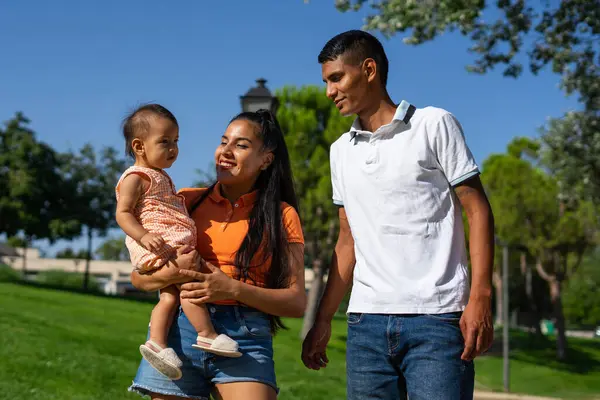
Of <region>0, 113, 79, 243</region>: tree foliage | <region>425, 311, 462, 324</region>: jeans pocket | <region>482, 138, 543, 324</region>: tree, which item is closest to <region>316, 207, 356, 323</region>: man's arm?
<region>425, 311, 462, 324</region>: jeans pocket

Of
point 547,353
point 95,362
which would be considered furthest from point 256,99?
point 547,353

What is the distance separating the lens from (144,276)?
Result: 12.0 ft

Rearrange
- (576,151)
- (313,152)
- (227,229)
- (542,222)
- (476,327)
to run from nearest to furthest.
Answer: (476,327), (227,229), (576,151), (313,152), (542,222)

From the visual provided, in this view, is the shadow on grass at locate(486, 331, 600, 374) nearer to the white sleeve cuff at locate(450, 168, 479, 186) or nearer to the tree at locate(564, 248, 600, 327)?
the white sleeve cuff at locate(450, 168, 479, 186)

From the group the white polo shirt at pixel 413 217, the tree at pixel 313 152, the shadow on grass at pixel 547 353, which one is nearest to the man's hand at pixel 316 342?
the white polo shirt at pixel 413 217

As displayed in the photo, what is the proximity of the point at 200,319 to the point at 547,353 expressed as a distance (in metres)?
43.5

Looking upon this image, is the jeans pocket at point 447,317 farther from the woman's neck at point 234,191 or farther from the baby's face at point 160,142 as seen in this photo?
the baby's face at point 160,142

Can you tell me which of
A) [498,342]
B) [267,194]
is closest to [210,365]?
[267,194]

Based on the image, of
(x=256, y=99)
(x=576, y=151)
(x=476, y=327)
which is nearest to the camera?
(x=476, y=327)

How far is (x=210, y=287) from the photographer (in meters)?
3.52

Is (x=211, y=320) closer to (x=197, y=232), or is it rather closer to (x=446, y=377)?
(x=197, y=232)

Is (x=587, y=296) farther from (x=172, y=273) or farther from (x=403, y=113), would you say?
(x=172, y=273)

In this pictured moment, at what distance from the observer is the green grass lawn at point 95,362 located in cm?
1108

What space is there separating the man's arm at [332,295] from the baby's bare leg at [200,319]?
567mm
